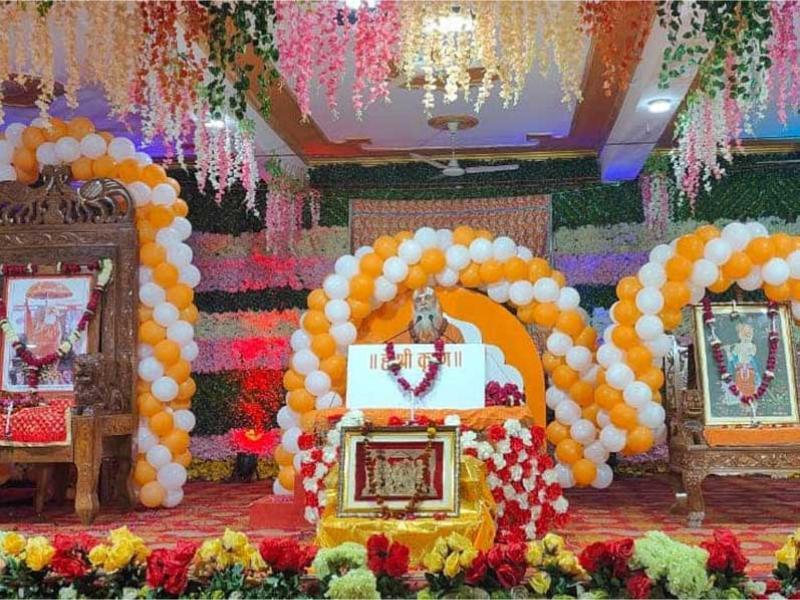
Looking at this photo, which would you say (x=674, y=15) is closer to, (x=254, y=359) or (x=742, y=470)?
(x=742, y=470)

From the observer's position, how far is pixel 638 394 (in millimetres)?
6992

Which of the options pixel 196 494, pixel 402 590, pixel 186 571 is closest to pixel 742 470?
pixel 402 590

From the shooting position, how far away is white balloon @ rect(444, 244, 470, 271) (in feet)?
26.2

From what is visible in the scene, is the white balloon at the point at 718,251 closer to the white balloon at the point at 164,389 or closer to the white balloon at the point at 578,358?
the white balloon at the point at 578,358

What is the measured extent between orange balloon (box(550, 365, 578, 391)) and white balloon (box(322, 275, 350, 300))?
6.13ft

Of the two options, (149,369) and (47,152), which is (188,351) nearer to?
(149,369)

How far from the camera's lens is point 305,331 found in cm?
812

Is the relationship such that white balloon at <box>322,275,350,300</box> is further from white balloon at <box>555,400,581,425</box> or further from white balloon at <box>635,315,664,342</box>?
white balloon at <box>635,315,664,342</box>

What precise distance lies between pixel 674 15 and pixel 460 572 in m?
3.17

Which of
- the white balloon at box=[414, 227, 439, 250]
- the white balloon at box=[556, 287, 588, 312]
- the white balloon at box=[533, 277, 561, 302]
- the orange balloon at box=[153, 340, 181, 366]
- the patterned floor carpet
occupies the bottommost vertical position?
the patterned floor carpet

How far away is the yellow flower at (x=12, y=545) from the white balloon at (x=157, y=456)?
3.38 metres

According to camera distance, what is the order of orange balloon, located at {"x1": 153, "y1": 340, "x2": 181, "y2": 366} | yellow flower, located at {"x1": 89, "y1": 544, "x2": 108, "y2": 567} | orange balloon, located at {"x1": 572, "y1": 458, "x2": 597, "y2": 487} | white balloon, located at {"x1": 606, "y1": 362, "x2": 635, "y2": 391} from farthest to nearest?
1. orange balloon, located at {"x1": 572, "y1": 458, "x2": 597, "y2": 487}
2. orange balloon, located at {"x1": 153, "y1": 340, "x2": 181, "y2": 366}
3. white balloon, located at {"x1": 606, "y1": 362, "x2": 635, "y2": 391}
4. yellow flower, located at {"x1": 89, "y1": 544, "x2": 108, "y2": 567}

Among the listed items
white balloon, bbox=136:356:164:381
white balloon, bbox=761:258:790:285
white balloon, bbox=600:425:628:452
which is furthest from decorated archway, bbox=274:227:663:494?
Answer: white balloon, bbox=761:258:790:285

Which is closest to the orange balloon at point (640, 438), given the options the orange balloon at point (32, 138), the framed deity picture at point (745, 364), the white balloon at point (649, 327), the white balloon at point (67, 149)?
the framed deity picture at point (745, 364)
